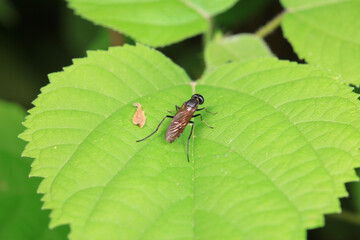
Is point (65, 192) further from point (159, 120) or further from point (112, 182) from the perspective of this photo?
point (159, 120)

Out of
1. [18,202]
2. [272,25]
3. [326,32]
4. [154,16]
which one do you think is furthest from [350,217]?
[18,202]

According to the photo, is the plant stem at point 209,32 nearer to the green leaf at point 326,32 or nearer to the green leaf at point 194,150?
the green leaf at point 326,32

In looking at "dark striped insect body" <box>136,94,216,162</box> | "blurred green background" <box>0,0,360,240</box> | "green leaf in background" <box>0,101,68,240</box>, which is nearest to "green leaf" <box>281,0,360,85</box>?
"dark striped insect body" <box>136,94,216,162</box>

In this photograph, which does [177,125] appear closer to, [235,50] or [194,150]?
[194,150]

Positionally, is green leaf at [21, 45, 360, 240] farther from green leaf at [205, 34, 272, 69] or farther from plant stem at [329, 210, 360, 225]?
plant stem at [329, 210, 360, 225]

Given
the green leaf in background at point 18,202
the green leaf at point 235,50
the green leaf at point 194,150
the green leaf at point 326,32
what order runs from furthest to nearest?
the green leaf in background at point 18,202 < the green leaf at point 235,50 < the green leaf at point 326,32 < the green leaf at point 194,150

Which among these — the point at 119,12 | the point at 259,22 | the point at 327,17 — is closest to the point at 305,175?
the point at 327,17

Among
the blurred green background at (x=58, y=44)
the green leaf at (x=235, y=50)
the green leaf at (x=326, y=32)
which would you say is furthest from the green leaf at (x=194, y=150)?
the blurred green background at (x=58, y=44)
